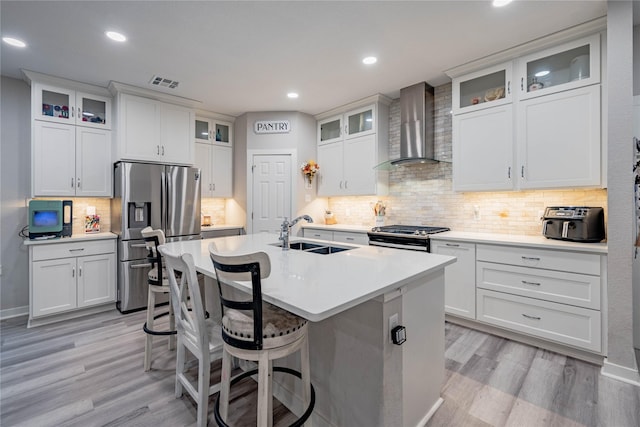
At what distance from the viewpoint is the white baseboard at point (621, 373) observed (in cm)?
206

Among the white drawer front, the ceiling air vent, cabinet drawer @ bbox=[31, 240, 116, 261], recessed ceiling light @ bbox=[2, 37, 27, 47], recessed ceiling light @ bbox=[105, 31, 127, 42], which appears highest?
the ceiling air vent

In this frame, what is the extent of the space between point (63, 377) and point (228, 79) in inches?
128

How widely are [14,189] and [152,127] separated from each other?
167 centimetres

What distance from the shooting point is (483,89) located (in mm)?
3160

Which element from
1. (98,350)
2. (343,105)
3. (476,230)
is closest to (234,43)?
(343,105)

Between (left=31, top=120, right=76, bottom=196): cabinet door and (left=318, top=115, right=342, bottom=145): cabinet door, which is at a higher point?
(left=318, top=115, right=342, bottom=145): cabinet door

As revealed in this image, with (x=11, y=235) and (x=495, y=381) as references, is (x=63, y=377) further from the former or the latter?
(x=495, y=381)

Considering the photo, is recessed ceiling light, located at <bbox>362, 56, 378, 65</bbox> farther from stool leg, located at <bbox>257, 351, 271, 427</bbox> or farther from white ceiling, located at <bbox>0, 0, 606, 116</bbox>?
stool leg, located at <bbox>257, 351, 271, 427</bbox>

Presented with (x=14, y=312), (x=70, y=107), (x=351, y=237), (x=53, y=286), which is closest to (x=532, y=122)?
(x=351, y=237)

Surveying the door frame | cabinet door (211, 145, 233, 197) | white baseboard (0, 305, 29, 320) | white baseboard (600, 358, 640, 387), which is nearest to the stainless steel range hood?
the door frame

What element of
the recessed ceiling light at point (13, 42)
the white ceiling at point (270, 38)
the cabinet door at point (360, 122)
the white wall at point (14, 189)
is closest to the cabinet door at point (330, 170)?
the cabinet door at point (360, 122)

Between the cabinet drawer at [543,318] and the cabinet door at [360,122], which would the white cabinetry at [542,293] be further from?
the cabinet door at [360,122]

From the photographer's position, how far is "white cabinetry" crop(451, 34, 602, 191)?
2482mm

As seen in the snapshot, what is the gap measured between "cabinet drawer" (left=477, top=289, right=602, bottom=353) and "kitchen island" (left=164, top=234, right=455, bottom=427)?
1275mm
